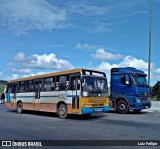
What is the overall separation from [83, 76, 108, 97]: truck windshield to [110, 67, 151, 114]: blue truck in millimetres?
2720

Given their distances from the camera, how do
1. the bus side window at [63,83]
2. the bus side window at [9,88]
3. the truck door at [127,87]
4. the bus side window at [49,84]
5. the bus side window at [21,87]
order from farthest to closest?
the bus side window at [9,88] < the bus side window at [21,87] < the truck door at [127,87] < the bus side window at [49,84] < the bus side window at [63,83]

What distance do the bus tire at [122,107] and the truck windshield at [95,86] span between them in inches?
121

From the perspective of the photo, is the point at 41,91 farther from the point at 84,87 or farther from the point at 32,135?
the point at 32,135

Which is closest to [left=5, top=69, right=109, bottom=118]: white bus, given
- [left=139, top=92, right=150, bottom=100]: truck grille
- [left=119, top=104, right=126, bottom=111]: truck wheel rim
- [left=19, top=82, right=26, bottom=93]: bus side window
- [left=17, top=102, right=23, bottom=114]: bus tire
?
[left=19, top=82, right=26, bottom=93]: bus side window

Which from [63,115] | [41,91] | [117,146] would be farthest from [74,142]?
[41,91]

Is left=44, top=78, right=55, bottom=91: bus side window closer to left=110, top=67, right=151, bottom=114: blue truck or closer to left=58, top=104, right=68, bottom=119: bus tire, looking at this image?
left=58, top=104, right=68, bottom=119: bus tire

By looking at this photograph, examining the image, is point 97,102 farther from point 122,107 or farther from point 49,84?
point 122,107

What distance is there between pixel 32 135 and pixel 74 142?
1.91 metres

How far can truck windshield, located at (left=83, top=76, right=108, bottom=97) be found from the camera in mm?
15383

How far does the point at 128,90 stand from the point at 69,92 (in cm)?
486

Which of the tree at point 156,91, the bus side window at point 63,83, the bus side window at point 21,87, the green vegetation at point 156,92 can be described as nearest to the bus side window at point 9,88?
the bus side window at point 21,87

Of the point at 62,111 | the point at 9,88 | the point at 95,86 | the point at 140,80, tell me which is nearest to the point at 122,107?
the point at 140,80

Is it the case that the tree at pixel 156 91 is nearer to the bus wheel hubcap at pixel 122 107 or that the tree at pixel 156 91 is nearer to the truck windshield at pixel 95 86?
the bus wheel hubcap at pixel 122 107

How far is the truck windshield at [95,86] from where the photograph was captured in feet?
50.5
